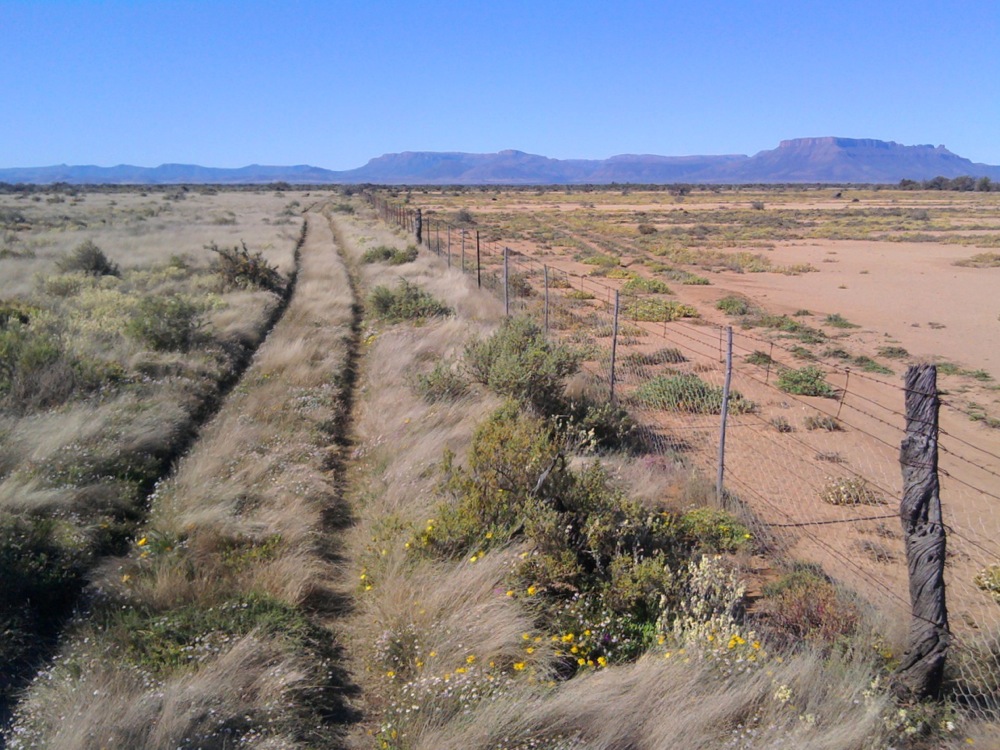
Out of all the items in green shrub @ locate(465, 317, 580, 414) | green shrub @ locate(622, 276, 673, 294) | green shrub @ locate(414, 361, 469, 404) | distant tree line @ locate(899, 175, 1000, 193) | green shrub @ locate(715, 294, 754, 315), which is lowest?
green shrub @ locate(715, 294, 754, 315)

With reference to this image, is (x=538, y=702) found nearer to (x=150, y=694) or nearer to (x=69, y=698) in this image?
(x=150, y=694)

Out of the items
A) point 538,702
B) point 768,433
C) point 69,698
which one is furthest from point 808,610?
point 768,433

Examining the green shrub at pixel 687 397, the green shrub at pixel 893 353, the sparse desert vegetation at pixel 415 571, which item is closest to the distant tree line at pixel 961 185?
the green shrub at pixel 893 353

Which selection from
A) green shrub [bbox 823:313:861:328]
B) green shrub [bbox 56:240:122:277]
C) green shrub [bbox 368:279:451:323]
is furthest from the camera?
green shrub [bbox 56:240:122:277]

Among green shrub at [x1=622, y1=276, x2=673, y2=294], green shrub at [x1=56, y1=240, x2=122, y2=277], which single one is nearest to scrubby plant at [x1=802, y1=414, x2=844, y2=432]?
green shrub at [x1=622, y1=276, x2=673, y2=294]

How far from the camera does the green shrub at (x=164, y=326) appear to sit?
11148 millimetres

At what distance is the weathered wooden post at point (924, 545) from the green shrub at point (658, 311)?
13.7 meters

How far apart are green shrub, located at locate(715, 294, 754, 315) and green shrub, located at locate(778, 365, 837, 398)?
724 centimetres

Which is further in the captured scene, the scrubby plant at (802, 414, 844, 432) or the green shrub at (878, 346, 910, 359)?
the green shrub at (878, 346, 910, 359)

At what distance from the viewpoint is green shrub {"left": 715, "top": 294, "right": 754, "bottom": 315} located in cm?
1867

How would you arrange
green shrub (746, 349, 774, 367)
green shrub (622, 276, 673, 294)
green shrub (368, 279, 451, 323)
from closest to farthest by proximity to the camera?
1. green shrub (746, 349, 774, 367)
2. green shrub (368, 279, 451, 323)
3. green shrub (622, 276, 673, 294)

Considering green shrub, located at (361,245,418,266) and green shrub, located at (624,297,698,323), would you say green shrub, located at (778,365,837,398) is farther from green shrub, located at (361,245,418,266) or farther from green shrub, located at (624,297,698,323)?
green shrub, located at (361,245,418,266)

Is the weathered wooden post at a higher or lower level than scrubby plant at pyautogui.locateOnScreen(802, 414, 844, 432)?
higher

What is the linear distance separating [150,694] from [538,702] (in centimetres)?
189
